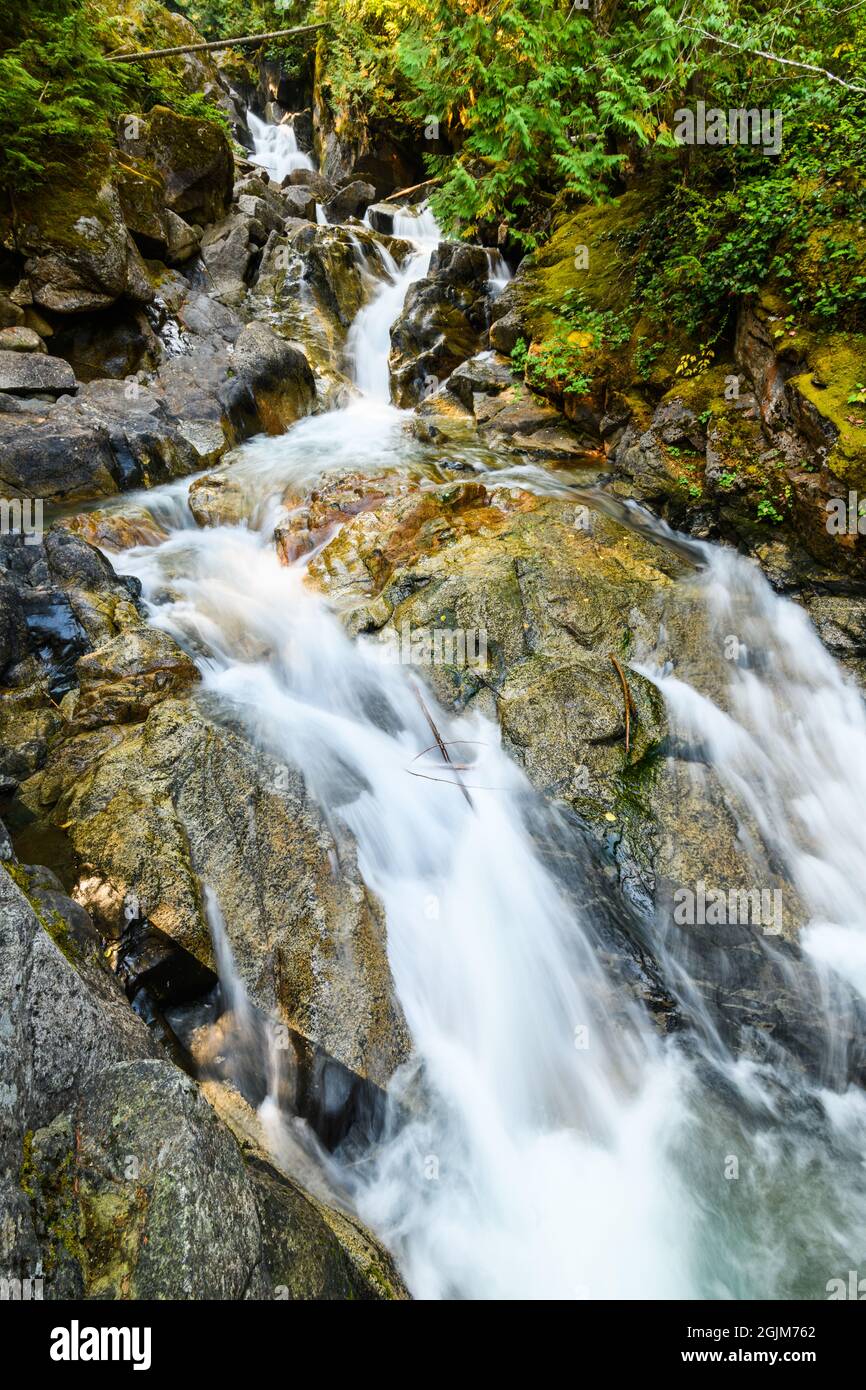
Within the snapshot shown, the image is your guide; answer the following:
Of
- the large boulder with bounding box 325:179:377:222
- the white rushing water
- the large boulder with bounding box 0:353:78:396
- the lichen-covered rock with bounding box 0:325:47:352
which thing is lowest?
the white rushing water

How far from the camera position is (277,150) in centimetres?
2738

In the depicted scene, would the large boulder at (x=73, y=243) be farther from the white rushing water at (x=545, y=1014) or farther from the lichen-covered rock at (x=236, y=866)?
the lichen-covered rock at (x=236, y=866)

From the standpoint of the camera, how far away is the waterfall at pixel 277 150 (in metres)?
26.2

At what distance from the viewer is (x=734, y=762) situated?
5.37m

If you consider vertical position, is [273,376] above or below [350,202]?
below

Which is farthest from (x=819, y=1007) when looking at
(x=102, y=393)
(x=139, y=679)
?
(x=102, y=393)

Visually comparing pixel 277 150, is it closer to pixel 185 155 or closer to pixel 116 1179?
pixel 185 155

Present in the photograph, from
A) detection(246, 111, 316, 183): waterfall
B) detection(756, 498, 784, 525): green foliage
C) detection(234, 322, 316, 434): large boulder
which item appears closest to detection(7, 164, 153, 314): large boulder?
detection(234, 322, 316, 434): large boulder

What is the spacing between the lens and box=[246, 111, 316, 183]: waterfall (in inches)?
1030

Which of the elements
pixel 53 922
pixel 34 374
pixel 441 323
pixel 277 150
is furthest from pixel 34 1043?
pixel 277 150

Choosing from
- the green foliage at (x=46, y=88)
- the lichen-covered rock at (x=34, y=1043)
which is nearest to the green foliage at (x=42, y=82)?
the green foliage at (x=46, y=88)

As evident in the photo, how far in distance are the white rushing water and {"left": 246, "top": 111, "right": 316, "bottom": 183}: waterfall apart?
29352 mm

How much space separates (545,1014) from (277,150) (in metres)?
36.3

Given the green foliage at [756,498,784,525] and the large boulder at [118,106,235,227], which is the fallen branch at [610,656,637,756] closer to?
the green foliage at [756,498,784,525]
